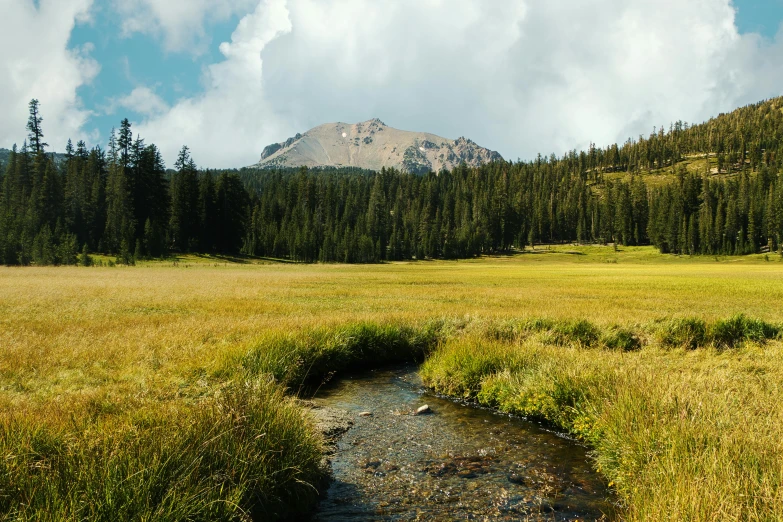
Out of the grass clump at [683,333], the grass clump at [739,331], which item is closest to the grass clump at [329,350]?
the grass clump at [683,333]

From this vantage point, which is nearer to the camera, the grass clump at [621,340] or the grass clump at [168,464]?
the grass clump at [168,464]

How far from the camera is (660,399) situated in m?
8.09

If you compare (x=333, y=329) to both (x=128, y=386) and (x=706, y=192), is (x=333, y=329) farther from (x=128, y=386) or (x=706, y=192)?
(x=706, y=192)

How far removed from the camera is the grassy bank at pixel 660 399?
17.3 ft

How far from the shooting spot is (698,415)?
291 inches

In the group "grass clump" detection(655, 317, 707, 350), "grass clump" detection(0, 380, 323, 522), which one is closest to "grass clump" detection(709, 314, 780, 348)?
"grass clump" detection(655, 317, 707, 350)

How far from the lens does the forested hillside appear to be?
88812 mm

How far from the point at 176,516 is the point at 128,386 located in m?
6.23

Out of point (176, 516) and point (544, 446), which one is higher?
point (176, 516)

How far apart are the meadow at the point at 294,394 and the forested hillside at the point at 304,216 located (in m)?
68.0

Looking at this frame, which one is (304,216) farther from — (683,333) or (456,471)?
(456,471)

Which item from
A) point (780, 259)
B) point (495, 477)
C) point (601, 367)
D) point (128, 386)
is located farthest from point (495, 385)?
point (780, 259)

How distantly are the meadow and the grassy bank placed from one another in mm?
45

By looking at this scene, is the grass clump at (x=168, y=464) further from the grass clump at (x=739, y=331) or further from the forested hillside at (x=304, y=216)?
the forested hillside at (x=304, y=216)
